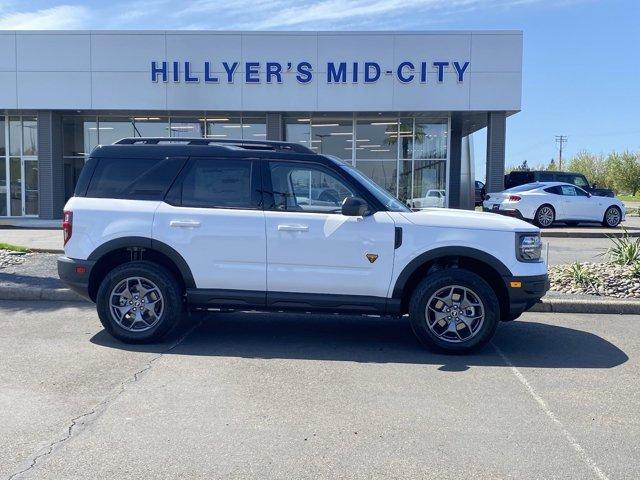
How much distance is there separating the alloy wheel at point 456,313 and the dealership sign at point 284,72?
16.5 meters

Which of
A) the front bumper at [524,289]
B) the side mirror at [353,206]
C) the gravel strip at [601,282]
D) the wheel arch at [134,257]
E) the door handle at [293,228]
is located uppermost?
the side mirror at [353,206]

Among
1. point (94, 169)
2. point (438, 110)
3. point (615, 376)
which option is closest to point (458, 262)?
point (615, 376)

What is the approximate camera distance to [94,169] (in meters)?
6.48

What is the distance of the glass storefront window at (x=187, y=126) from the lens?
78.3 feet

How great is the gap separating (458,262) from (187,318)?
344cm

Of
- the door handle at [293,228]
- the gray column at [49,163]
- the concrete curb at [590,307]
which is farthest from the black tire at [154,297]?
the gray column at [49,163]

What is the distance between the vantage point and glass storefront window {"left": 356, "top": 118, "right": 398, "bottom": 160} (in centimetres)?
2370

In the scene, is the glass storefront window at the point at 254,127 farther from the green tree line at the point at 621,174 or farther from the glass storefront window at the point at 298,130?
the green tree line at the point at 621,174

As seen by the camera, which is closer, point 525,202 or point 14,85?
point 525,202

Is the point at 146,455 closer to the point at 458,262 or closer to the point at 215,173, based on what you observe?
the point at 215,173

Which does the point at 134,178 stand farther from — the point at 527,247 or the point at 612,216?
the point at 612,216

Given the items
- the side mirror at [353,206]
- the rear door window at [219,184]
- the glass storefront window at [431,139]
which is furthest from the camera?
the glass storefront window at [431,139]

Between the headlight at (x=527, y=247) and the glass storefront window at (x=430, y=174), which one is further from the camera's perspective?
the glass storefront window at (x=430, y=174)

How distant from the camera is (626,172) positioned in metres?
72.0
